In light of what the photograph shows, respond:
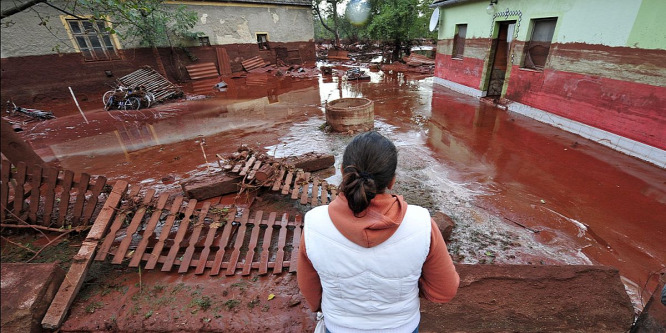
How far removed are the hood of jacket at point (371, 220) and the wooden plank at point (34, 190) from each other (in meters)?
3.48

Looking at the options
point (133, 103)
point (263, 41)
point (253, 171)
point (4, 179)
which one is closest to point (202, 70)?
point (263, 41)

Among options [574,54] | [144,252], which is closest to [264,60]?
[574,54]

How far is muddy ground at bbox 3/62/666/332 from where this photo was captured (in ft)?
8.54

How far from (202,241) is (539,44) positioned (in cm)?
1027

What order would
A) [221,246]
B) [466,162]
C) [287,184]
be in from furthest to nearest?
1. [466,162]
2. [287,184]
3. [221,246]

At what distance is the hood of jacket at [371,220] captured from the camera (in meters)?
1.09

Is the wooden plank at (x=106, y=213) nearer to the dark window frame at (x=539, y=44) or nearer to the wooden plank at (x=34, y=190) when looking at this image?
the wooden plank at (x=34, y=190)

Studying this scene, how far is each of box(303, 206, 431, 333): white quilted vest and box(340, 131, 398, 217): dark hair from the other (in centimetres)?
17

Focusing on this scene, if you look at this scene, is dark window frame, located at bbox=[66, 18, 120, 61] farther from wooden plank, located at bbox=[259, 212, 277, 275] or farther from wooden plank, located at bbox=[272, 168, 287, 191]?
wooden plank, located at bbox=[259, 212, 277, 275]

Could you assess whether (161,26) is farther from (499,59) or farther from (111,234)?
(499,59)

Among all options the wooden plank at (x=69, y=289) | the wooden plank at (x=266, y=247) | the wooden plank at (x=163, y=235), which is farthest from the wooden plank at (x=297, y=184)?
the wooden plank at (x=69, y=289)

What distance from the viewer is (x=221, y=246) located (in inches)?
126

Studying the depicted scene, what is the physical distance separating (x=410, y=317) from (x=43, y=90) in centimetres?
1488

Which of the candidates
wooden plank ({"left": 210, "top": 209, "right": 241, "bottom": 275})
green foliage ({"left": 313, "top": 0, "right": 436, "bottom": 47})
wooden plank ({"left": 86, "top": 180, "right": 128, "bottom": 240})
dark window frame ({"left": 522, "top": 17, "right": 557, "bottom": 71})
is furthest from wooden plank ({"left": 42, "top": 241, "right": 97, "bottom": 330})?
green foliage ({"left": 313, "top": 0, "right": 436, "bottom": 47})
